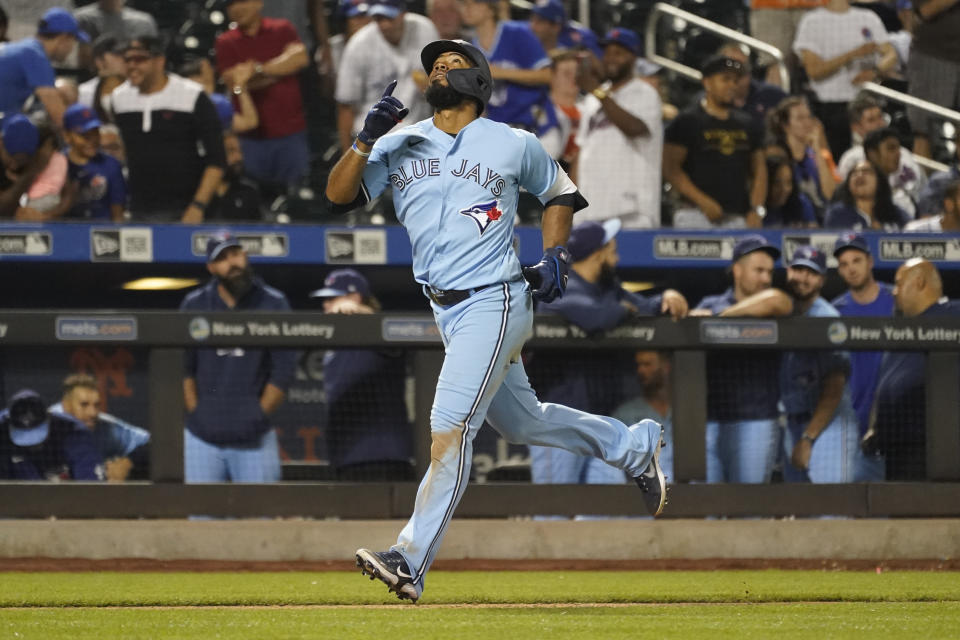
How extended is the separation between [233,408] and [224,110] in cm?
267

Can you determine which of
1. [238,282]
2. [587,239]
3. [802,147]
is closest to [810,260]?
[587,239]

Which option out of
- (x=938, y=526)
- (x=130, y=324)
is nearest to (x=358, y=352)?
(x=130, y=324)

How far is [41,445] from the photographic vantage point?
7.16 m

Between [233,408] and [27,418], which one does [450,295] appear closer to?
[233,408]

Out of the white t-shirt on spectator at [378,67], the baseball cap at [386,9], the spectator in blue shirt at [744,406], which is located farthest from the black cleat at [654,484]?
the baseball cap at [386,9]

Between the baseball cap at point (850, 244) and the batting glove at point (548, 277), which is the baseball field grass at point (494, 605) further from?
the baseball cap at point (850, 244)

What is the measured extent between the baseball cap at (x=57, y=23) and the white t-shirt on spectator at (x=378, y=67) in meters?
1.82

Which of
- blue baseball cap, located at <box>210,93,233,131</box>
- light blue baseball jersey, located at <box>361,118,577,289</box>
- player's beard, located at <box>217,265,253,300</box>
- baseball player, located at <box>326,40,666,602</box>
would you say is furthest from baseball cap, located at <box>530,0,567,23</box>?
light blue baseball jersey, located at <box>361,118,577,289</box>

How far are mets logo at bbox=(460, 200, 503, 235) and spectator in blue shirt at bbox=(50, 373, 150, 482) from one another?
3.06 m

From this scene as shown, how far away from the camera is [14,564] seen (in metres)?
7.00

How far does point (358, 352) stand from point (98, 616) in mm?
2559

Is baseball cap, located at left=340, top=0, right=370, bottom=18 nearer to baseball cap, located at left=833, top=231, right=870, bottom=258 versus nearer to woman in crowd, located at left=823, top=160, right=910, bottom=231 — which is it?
woman in crowd, located at left=823, top=160, right=910, bottom=231

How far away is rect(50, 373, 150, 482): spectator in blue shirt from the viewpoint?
23.2 ft

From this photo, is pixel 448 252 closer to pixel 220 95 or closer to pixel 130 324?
pixel 130 324
